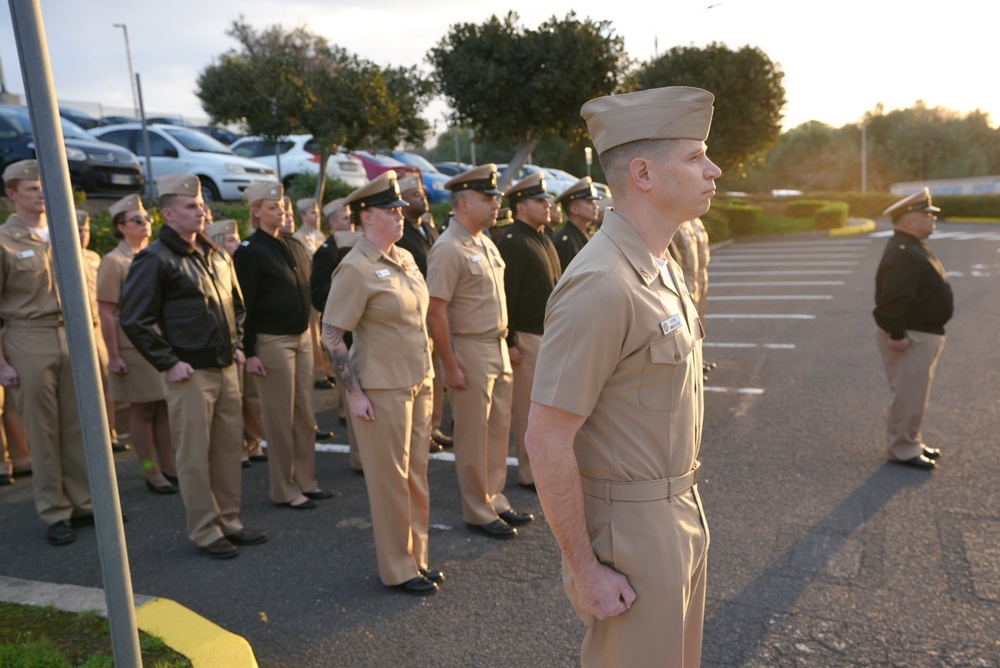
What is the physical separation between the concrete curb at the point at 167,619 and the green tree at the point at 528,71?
45.4 ft

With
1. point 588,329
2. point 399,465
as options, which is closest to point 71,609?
point 399,465

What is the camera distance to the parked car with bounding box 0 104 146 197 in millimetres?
13195

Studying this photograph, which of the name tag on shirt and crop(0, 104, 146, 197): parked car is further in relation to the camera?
crop(0, 104, 146, 197): parked car

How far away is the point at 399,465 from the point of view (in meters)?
4.35

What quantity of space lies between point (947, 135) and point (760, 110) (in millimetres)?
47543

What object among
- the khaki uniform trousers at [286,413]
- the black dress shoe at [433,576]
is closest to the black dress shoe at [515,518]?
the black dress shoe at [433,576]

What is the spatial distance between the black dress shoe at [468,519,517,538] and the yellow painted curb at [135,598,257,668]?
1738 mm

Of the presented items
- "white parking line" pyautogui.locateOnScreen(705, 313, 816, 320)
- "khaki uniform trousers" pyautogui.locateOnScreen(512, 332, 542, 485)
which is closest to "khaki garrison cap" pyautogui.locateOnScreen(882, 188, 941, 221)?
"khaki uniform trousers" pyautogui.locateOnScreen(512, 332, 542, 485)

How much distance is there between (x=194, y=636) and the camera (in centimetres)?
375

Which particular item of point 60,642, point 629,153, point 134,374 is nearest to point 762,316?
point 134,374

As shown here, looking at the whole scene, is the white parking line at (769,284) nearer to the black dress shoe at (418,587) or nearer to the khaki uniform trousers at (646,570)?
the black dress shoe at (418,587)

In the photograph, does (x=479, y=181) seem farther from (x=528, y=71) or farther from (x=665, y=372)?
(x=528, y=71)

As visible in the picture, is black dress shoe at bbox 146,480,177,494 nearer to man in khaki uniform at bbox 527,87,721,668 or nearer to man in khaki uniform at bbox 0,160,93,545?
man in khaki uniform at bbox 0,160,93,545

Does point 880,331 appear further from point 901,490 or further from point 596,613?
point 596,613
